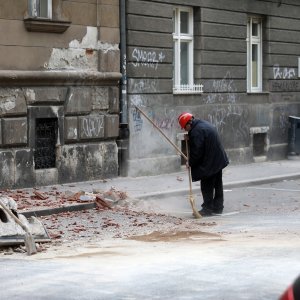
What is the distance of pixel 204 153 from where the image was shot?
1262 centimetres

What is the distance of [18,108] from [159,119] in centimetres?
404

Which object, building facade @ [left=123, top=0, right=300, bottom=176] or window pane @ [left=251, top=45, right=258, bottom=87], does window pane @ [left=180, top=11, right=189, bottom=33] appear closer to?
building facade @ [left=123, top=0, right=300, bottom=176]

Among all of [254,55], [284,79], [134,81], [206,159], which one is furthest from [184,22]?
[206,159]

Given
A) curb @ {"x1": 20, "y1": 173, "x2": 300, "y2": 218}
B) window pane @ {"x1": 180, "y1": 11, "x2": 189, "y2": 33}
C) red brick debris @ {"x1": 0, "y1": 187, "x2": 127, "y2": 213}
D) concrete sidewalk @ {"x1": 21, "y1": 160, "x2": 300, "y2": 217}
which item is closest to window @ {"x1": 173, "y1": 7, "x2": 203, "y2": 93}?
window pane @ {"x1": 180, "y1": 11, "x2": 189, "y2": 33}

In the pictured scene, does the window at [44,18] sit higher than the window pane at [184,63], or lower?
higher

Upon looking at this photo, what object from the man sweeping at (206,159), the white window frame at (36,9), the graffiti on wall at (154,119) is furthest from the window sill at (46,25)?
the man sweeping at (206,159)

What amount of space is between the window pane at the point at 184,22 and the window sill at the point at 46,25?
161 inches

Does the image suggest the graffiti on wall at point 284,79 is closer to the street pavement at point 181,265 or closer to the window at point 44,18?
the window at point 44,18

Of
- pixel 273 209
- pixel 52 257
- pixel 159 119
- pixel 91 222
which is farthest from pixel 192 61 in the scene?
pixel 52 257

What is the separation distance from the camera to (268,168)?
19.8 metres

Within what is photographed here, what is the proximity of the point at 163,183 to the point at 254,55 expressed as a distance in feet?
21.3

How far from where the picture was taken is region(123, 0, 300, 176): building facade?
17172 mm

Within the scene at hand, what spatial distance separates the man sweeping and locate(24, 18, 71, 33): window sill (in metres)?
3.57

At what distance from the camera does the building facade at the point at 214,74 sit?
676 inches
